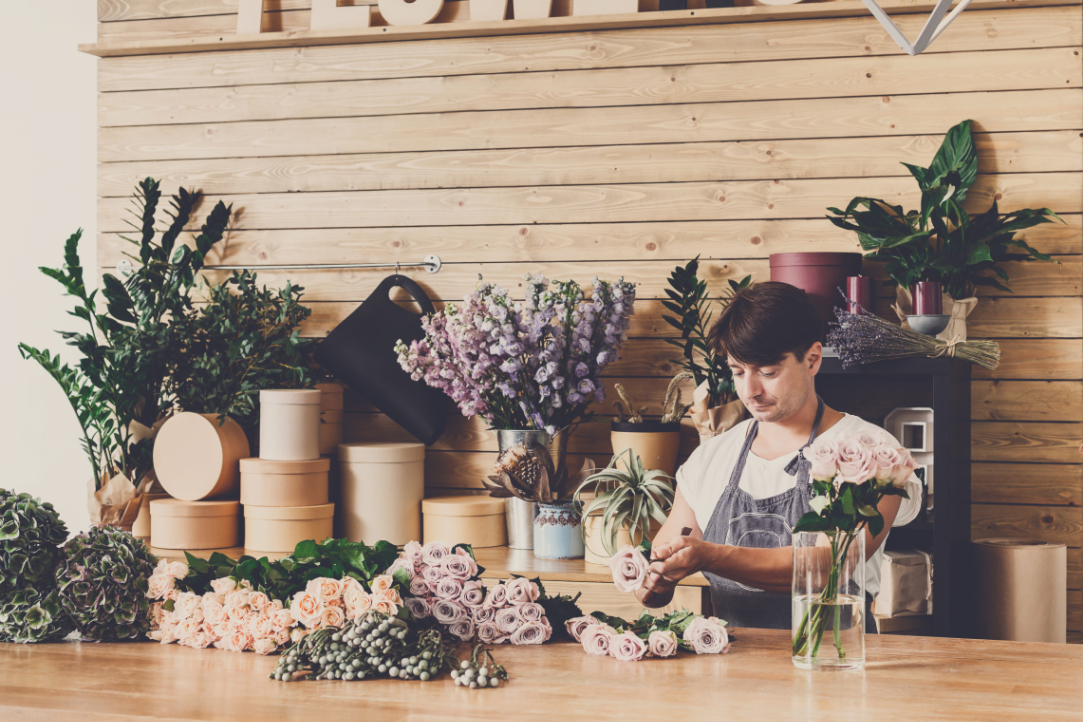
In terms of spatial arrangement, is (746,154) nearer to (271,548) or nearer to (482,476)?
(482,476)

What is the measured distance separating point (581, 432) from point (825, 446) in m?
1.92

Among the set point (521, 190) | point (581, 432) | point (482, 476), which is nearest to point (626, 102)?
point (521, 190)

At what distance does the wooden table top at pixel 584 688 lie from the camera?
1.34 metres

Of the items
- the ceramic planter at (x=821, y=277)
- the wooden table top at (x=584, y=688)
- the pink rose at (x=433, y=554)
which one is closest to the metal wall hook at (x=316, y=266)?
the ceramic planter at (x=821, y=277)

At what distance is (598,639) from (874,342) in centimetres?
146

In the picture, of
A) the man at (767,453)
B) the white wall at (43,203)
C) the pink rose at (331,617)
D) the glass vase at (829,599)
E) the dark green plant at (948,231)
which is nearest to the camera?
the glass vase at (829,599)

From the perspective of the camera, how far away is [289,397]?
10.2 feet

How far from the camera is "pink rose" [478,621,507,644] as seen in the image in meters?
1.70

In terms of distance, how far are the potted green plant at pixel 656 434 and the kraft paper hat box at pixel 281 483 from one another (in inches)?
37.0

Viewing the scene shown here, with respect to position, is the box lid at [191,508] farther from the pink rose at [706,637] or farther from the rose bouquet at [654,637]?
the pink rose at [706,637]

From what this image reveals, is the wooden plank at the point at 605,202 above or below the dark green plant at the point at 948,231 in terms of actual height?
above

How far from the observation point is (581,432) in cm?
334

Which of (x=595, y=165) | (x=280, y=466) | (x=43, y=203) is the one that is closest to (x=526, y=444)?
(x=280, y=466)

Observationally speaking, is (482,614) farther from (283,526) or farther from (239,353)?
(239,353)
